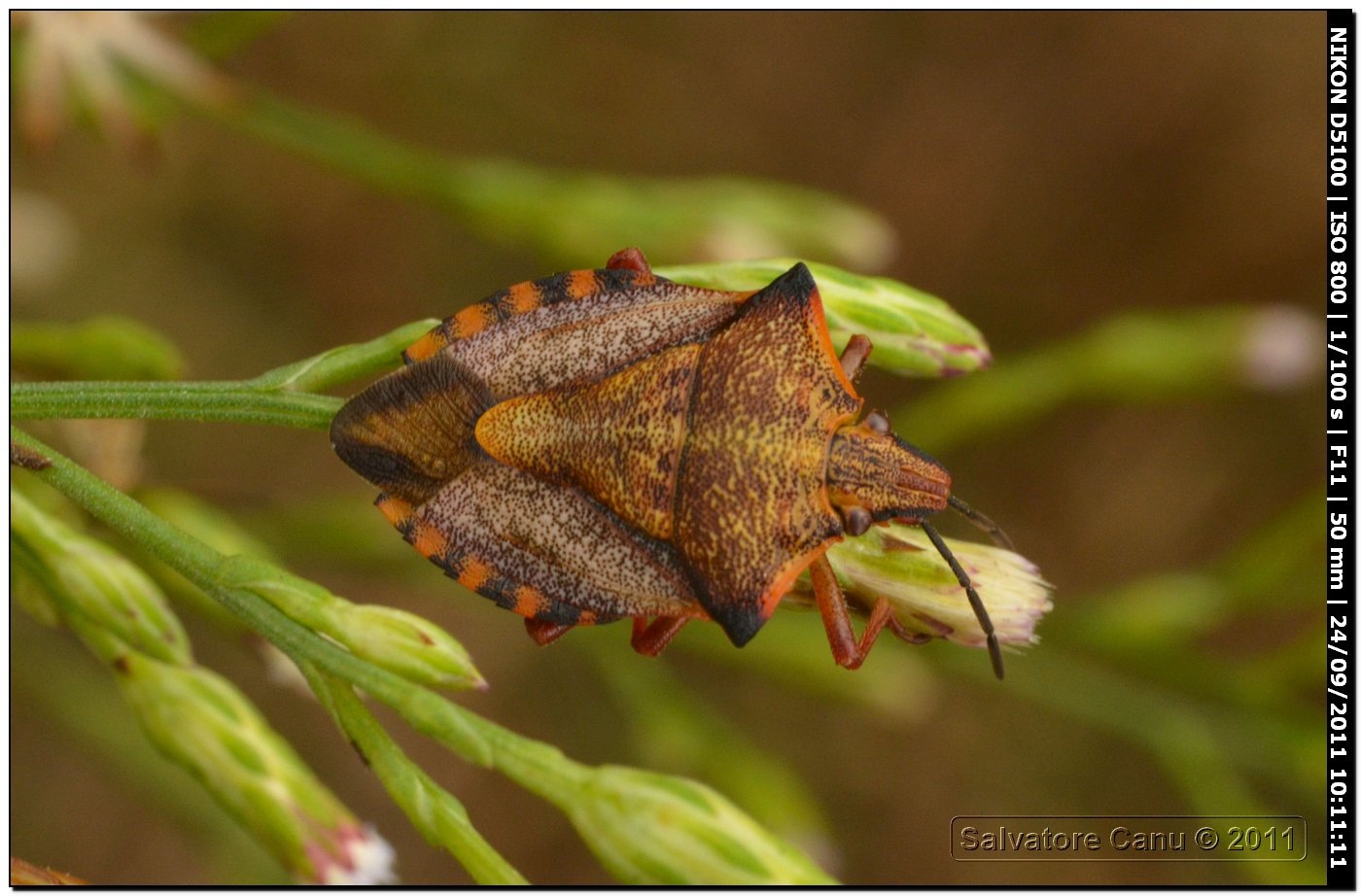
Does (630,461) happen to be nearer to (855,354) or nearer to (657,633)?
(657,633)

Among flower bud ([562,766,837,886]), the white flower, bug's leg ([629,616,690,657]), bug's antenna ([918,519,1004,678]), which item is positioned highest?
the white flower

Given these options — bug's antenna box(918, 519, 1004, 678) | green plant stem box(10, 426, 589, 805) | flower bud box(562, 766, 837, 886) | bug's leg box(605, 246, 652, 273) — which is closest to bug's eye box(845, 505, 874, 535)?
bug's antenna box(918, 519, 1004, 678)

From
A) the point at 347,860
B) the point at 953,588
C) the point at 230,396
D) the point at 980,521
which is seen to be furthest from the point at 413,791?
the point at 980,521

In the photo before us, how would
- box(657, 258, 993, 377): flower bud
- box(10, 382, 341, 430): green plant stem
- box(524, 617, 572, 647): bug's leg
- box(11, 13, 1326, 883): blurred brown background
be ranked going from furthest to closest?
box(11, 13, 1326, 883): blurred brown background < box(524, 617, 572, 647): bug's leg < box(657, 258, 993, 377): flower bud < box(10, 382, 341, 430): green plant stem

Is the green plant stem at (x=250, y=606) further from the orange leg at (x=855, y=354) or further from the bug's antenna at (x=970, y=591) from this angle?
the orange leg at (x=855, y=354)

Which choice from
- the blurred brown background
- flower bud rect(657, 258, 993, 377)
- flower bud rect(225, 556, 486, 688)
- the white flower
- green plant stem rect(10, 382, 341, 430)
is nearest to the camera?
flower bud rect(225, 556, 486, 688)

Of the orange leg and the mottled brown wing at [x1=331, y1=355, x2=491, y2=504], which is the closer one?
the mottled brown wing at [x1=331, y1=355, x2=491, y2=504]

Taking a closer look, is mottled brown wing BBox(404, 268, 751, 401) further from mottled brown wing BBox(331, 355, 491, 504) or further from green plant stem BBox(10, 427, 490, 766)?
green plant stem BBox(10, 427, 490, 766)
